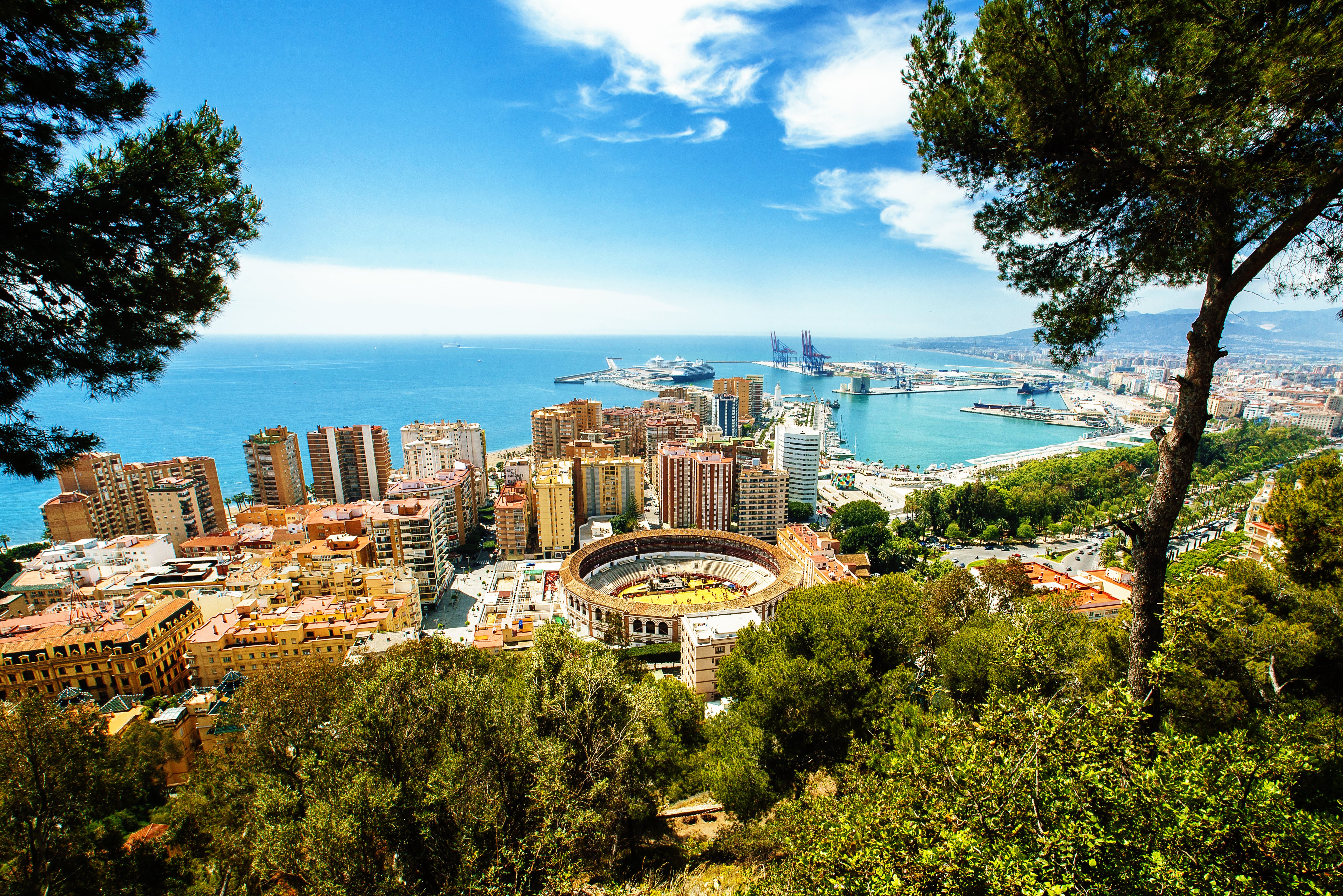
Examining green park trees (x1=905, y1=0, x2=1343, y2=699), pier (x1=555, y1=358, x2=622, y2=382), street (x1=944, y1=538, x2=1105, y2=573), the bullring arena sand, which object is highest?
green park trees (x1=905, y1=0, x2=1343, y2=699)

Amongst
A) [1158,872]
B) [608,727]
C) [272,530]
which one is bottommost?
[272,530]

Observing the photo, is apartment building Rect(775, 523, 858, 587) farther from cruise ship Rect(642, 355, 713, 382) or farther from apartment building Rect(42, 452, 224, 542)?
cruise ship Rect(642, 355, 713, 382)

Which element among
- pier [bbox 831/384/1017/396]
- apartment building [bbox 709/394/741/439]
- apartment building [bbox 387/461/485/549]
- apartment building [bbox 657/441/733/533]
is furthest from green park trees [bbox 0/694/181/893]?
pier [bbox 831/384/1017/396]

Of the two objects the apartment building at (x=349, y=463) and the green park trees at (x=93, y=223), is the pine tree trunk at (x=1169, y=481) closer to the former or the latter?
the green park trees at (x=93, y=223)

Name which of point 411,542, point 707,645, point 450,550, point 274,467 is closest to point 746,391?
point 450,550

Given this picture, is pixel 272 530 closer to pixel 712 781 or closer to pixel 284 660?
pixel 284 660

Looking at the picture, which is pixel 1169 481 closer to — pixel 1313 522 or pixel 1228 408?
pixel 1313 522

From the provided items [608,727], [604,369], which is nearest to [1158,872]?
[608,727]
